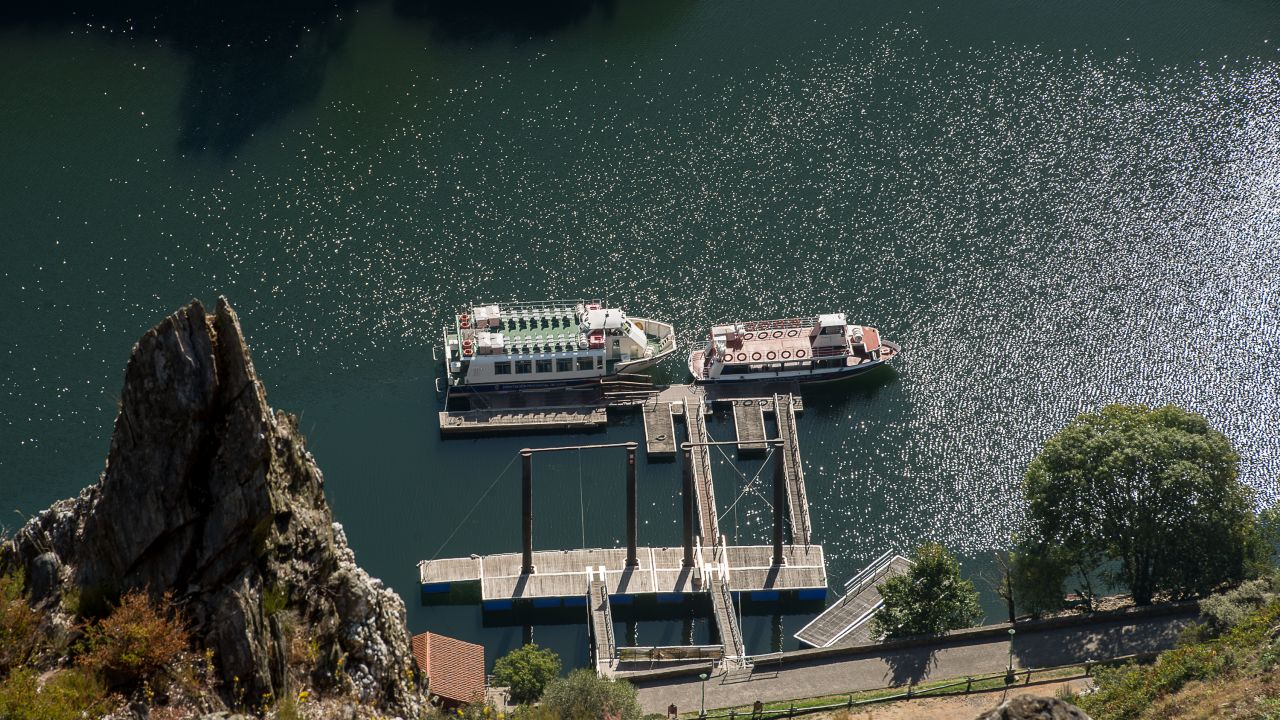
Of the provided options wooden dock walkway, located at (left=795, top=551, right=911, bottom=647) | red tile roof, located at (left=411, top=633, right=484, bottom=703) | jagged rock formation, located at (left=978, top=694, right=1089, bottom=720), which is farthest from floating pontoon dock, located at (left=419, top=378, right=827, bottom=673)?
jagged rock formation, located at (left=978, top=694, right=1089, bottom=720)

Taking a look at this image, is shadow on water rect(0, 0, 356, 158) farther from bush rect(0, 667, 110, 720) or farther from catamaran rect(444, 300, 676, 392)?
bush rect(0, 667, 110, 720)

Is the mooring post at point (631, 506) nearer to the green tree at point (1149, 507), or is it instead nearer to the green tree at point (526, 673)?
the green tree at point (526, 673)

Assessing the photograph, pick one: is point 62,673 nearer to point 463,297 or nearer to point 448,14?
point 463,297

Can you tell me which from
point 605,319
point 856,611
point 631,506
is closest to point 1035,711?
point 856,611

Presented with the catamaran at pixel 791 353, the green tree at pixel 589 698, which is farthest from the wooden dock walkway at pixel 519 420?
the green tree at pixel 589 698

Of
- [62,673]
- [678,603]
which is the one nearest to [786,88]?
[678,603]

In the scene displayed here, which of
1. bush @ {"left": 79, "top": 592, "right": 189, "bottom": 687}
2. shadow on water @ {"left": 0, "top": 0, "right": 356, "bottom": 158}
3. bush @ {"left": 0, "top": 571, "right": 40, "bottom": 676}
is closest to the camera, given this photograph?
bush @ {"left": 79, "top": 592, "right": 189, "bottom": 687}
